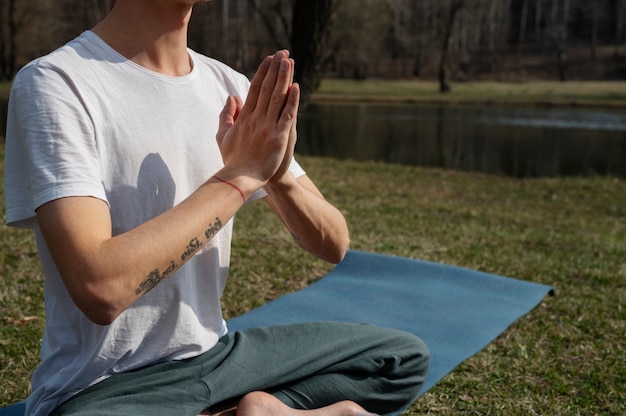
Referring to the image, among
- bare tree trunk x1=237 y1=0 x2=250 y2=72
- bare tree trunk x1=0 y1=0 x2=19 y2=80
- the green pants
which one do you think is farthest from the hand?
bare tree trunk x1=237 y1=0 x2=250 y2=72

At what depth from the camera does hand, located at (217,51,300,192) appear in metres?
1.54

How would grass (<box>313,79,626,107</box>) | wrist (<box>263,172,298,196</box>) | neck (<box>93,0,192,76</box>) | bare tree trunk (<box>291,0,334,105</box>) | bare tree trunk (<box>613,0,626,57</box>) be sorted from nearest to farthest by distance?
neck (<box>93,0,192,76</box>) → wrist (<box>263,172,298,196</box>) → bare tree trunk (<box>291,0,334,105</box>) → grass (<box>313,79,626,107</box>) → bare tree trunk (<box>613,0,626,57</box>)

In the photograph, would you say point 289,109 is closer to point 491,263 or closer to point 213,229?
point 213,229

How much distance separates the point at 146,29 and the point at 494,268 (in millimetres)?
3209

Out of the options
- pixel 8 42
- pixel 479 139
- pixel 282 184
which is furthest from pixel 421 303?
pixel 8 42

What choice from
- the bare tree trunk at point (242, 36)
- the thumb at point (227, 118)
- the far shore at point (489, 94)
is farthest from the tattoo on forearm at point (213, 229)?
the bare tree trunk at point (242, 36)

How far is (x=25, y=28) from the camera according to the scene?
1101 inches

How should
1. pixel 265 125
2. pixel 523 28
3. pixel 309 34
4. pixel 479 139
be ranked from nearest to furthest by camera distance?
pixel 265 125, pixel 309 34, pixel 479 139, pixel 523 28

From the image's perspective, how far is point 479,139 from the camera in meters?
13.9

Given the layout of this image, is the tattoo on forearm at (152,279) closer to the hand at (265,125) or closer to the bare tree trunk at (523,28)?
the hand at (265,125)

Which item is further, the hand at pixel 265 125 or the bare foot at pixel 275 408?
the bare foot at pixel 275 408

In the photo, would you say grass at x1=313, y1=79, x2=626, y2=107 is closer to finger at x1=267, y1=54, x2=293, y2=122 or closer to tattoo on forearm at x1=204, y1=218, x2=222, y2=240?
finger at x1=267, y1=54, x2=293, y2=122

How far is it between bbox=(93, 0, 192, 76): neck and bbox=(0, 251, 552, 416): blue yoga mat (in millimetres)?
1641

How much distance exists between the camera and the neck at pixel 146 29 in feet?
5.19
